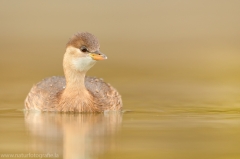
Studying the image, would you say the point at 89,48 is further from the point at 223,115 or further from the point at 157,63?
the point at 157,63

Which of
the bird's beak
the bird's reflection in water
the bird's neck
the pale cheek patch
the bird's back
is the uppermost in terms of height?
the bird's beak

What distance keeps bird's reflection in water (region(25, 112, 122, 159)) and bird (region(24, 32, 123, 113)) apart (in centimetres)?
29

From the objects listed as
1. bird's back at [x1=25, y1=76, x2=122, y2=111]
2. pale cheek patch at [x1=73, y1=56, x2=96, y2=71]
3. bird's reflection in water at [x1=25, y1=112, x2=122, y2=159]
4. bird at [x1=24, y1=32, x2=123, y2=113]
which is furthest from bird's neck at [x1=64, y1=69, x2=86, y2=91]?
bird's reflection in water at [x1=25, y1=112, x2=122, y2=159]

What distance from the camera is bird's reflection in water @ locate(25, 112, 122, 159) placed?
54.4ft

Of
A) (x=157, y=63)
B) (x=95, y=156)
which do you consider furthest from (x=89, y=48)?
(x=157, y=63)

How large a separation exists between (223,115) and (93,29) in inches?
735

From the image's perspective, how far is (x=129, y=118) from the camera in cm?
2055

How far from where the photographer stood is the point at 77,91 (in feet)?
70.4

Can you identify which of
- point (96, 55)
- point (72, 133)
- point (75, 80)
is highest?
point (96, 55)

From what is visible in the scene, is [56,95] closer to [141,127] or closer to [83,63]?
[83,63]

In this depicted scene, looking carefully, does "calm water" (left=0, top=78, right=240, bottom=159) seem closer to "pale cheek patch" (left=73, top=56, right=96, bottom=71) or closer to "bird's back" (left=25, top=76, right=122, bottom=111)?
"bird's back" (left=25, top=76, right=122, bottom=111)

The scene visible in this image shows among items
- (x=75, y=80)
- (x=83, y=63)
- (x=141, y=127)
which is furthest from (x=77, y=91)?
(x=141, y=127)

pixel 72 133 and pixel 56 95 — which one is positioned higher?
pixel 56 95

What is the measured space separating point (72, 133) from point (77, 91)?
3.23 metres
